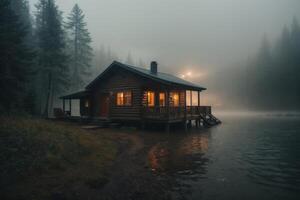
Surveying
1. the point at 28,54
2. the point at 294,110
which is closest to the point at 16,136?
the point at 28,54

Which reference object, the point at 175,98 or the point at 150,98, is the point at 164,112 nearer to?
the point at 150,98

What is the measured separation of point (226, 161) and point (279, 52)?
6752 cm

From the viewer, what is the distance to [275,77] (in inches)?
2338

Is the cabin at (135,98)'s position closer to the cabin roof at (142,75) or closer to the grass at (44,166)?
the cabin roof at (142,75)

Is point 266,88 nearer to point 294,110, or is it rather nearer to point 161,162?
point 294,110

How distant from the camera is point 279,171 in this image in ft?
25.4

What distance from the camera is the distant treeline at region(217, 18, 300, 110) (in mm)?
54781

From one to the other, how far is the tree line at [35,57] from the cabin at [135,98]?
6.46m

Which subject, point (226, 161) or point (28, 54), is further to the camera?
point (28, 54)

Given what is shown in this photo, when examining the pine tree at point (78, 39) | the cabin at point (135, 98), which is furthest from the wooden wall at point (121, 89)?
the pine tree at point (78, 39)

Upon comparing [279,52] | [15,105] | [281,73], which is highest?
[279,52]

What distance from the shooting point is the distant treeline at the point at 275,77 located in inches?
2157

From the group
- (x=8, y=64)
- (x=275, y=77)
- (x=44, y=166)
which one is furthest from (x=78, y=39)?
(x=275, y=77)

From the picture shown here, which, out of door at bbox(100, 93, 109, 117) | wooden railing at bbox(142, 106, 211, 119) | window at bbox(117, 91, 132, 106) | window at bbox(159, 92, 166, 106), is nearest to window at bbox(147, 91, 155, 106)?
window at bbox(159, 92, 166, 106)
